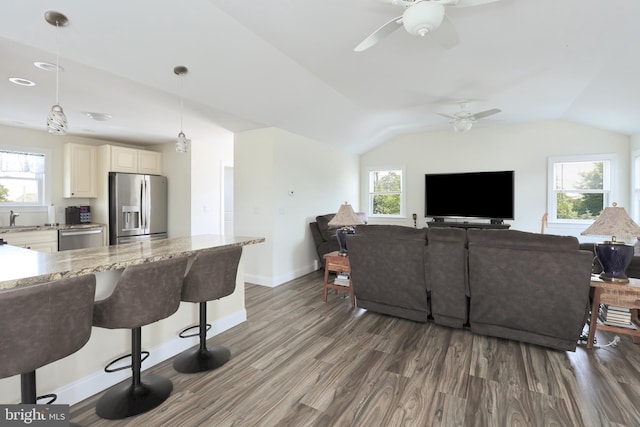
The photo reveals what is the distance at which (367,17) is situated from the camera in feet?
8.01

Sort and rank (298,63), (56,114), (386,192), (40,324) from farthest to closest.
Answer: (386,192)
(298,63)
(56,114)
(40,324)

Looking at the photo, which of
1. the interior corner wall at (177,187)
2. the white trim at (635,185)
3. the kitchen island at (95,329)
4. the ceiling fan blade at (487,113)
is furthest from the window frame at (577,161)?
the interior corner wall at (177,187)

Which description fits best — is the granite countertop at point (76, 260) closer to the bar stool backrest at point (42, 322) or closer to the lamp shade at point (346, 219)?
the bar stool backrest at point (42, 322)

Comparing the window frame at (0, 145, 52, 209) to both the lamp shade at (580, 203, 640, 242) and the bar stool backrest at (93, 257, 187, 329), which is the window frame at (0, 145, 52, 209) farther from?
the lamp shade at (580, 203, 640, 242)

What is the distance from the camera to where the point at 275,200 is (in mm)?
4539

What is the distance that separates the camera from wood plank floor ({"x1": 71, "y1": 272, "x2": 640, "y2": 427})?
70.9 inches

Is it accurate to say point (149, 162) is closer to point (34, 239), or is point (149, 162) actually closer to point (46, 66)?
point (34, 239)

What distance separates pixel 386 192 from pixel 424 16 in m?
5.51

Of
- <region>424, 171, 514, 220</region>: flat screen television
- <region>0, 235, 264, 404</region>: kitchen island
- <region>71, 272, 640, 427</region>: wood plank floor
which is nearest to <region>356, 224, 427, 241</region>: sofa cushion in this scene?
<region>71, 272, 640, 427</region>: wood plank floor

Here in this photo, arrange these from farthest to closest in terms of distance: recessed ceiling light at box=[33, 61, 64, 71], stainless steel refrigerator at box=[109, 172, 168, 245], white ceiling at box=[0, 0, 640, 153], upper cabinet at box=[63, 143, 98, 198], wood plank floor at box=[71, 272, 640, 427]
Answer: stainless steel refrigerator at box=[109, 172, 168, 245]
upper cabinet at box=[63, 143, 98, 198]
recessed ceiling light at box=[33, 61, 64, 71]
white ceiling at box=[0, 0, 640, 153]
wood plank floor at box=[71, 272, 640, 427]

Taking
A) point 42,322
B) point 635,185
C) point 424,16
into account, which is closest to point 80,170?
point 42,322

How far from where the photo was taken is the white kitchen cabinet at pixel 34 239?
402 cm

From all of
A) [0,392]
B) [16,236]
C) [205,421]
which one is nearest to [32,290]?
[0,392]

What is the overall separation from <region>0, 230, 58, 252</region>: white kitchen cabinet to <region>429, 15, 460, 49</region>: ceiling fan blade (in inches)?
216
